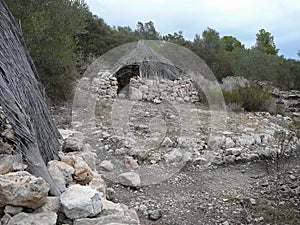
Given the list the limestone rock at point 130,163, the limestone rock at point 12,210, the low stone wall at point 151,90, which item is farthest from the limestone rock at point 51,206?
the low stone wall at point 151,90

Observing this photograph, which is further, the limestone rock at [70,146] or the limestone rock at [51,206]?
the limestone rock at [70,146]

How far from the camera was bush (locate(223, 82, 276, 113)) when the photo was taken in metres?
8.39

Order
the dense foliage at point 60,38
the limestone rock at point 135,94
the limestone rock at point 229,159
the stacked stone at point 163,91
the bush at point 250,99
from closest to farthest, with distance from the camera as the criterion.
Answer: the limestone rock at point 229,159 → the dense foliage at point 60,38 → the limestone rock at point 135,94 → the stacked stone at point 163,91 → the bush at point 250,99

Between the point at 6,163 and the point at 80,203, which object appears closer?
the point at 6,163

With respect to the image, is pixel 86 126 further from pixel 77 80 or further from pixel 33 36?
pixel 77 80

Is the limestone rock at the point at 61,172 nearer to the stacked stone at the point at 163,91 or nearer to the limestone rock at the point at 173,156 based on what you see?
the limestone rock at the point at 173,156

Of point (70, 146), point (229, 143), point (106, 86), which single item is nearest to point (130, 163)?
point (70, 146)

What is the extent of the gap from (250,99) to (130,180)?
230 inches

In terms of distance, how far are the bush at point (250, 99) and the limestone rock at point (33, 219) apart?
7.11 meters

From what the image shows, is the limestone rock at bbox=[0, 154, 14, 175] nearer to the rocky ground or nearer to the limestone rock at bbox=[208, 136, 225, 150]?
the rocky ground

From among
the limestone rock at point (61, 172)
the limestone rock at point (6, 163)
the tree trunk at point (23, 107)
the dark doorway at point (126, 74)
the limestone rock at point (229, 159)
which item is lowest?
the limestone rock at point (229, 159)

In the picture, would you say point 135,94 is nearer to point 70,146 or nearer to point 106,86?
point 106,86

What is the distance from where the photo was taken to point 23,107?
2.30 m

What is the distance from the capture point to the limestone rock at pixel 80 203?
192 cm
